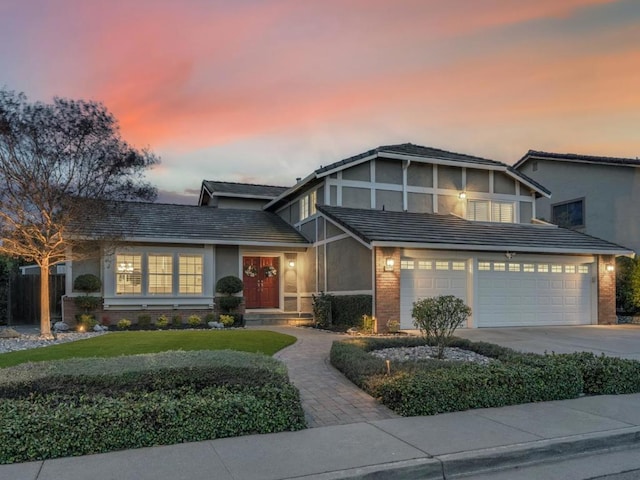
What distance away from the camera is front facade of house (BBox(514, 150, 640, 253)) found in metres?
22.2

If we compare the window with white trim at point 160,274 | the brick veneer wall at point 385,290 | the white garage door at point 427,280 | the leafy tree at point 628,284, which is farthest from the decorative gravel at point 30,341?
the leafy tree at point 628,284

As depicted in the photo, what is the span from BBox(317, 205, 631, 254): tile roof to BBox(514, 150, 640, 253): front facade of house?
551 centimetres

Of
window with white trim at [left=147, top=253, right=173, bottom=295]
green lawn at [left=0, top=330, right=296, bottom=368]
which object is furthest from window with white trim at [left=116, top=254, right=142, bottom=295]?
green lawn at [left=0, top=330, right=296, bottom=368]

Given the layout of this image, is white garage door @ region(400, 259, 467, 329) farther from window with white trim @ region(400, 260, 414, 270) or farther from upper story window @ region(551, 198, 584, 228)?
upper story window @ region(551, 198, 584, 228)

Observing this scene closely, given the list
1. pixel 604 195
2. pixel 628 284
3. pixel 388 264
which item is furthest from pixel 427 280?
pixel 604 195

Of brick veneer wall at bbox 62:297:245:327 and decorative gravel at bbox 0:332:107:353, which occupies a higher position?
brick veneer wall at bbox 62:297:245:327

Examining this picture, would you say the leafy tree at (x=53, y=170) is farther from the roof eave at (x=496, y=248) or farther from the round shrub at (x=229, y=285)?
the roof eave at (x=496, y=248)

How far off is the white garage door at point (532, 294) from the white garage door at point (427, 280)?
2.39 ft

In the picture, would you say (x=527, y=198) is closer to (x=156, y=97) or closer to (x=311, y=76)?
(x=311, y=76)

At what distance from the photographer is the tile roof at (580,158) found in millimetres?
21500

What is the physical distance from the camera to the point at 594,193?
2342 centimetres

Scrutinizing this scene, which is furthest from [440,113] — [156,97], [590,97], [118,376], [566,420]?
[118,376]

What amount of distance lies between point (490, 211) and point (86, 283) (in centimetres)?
1497

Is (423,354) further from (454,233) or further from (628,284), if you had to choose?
(628,284)
